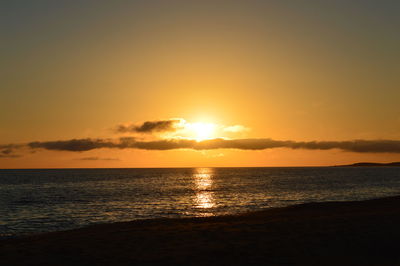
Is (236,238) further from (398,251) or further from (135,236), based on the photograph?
(398,251)

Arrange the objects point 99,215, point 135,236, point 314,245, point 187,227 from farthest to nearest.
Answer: point 99,215 < point 187,227 < point 135,236 < point 314,245

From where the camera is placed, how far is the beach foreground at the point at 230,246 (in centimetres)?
1605

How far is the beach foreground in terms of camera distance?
52.6 ft

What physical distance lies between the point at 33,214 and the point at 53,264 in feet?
111

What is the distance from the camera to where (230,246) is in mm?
18531

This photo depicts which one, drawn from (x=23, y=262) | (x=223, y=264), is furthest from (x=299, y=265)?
(x=23, y=262)

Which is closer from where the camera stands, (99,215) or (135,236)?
(135,236)

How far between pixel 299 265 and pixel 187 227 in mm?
11810

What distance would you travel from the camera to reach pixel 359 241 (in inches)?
738

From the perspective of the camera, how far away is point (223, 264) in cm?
1542

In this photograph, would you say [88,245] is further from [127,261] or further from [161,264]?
[161,264]

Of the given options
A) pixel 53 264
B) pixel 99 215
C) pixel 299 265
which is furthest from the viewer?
pixel 99 215

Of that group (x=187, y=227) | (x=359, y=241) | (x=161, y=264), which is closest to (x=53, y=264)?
(x=161, y=264)

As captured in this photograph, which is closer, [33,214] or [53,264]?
[53,264]
